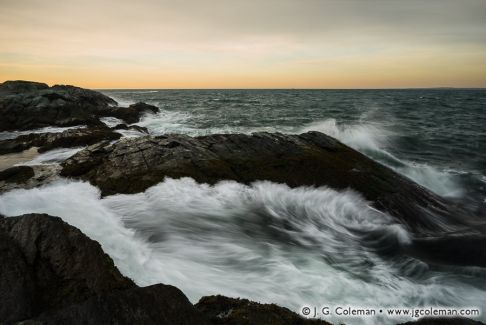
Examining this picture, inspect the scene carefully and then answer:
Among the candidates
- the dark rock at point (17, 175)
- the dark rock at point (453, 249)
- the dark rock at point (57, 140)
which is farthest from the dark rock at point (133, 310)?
the dark rock at point (57, 140)

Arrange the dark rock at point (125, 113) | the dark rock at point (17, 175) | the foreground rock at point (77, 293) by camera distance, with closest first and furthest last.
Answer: the foreground rock at point (77, 293) < the dark rock at point (17, 175) < the dark rock at point (125, 113)

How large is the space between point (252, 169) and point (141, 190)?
3.16 metres

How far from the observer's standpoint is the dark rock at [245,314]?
11.0 feet

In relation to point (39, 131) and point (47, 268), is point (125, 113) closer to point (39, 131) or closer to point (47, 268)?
point (39, 131)

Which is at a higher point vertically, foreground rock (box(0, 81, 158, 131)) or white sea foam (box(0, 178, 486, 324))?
foreground rock (box(0, 81, 158, 131))

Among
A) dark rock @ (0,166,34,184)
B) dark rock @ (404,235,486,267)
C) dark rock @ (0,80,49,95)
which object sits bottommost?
dark rock @ (404,235,486,267)

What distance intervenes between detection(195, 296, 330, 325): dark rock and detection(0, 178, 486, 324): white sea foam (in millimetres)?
1370

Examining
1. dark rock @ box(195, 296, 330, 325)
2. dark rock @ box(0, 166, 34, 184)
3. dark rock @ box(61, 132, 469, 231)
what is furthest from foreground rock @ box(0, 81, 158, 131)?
dark rock @ box(195, 296, 330, 325)

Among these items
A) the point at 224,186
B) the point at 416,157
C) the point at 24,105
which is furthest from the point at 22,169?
the point at 24,105

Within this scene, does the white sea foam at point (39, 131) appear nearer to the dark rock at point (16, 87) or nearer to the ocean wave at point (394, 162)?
the ocean wave at point (394, 162)

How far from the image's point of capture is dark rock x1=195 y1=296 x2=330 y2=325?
3342 mm

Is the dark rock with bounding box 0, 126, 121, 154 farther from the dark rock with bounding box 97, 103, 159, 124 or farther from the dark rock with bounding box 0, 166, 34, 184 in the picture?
the dark rock with bounding box 97, 103, 159, 124

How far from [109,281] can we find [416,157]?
1646 cm

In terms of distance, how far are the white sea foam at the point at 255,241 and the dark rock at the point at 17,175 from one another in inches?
37.3
